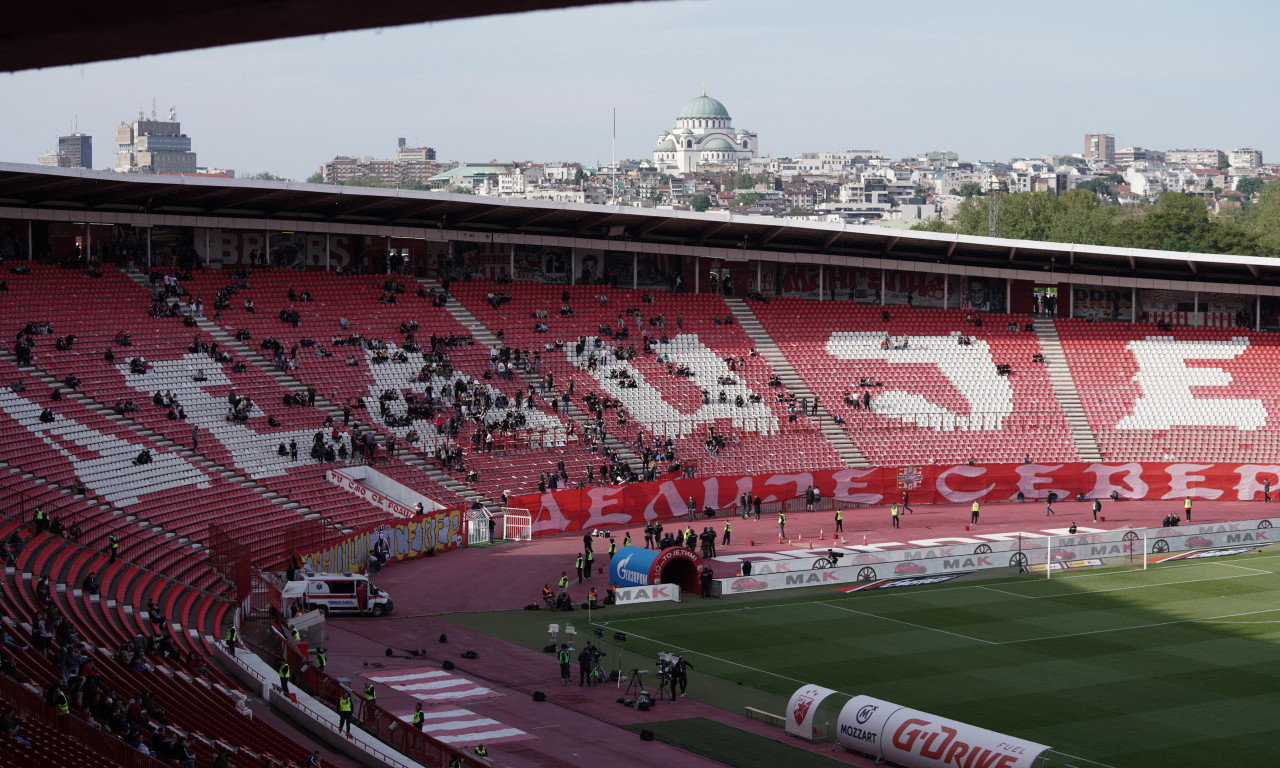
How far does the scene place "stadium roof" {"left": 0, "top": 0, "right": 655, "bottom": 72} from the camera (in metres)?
7.03

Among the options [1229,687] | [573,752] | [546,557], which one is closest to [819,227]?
[546,557]

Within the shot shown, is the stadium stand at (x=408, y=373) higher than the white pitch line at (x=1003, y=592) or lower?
higher

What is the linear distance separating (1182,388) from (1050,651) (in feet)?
121

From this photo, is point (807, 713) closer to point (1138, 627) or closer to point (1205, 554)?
point (1138, 627)

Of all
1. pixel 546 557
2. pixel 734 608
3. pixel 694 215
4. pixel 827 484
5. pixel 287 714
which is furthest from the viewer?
pixel 694 215

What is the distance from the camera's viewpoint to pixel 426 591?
1889 inches

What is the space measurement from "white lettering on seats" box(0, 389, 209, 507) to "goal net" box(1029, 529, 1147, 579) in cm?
2915

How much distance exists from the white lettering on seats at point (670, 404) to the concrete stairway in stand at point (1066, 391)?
44.5ft

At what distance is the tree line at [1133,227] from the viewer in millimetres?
161375

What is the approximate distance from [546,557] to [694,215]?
1021 inches

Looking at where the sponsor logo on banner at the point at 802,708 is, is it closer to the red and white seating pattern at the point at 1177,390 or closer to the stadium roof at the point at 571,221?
the stadium roof at the point at 571,221

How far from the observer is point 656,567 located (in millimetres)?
47156

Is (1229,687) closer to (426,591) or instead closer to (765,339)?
(426,591)

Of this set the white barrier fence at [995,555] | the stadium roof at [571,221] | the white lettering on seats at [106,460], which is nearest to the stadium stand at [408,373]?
the stadium roof at [571,221]
